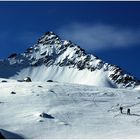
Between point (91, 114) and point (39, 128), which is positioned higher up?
point (91, 114)

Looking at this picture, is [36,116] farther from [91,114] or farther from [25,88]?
[25,88]

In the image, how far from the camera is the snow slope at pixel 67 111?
2117 inches

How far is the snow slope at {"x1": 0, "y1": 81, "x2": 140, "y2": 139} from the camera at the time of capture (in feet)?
176

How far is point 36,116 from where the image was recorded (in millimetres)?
60094

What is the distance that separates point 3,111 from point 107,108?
46.7 feet

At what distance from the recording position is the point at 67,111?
64938 millimetres

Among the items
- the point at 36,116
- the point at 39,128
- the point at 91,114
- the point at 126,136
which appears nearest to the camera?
the point at 126,136

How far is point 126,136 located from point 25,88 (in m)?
33.3

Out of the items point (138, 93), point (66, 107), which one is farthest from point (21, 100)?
point (138, 93)

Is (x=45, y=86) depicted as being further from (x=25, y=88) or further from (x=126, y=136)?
(x=126, y=136)

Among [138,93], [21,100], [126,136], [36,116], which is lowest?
[126,136]

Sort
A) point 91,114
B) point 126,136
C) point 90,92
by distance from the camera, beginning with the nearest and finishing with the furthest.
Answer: point 126,136, point 91,114, point 90,92

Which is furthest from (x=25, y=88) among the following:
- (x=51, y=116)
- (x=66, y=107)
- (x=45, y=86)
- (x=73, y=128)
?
(x=73, y=128)

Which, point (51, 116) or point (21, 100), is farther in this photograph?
point (21, 100)
